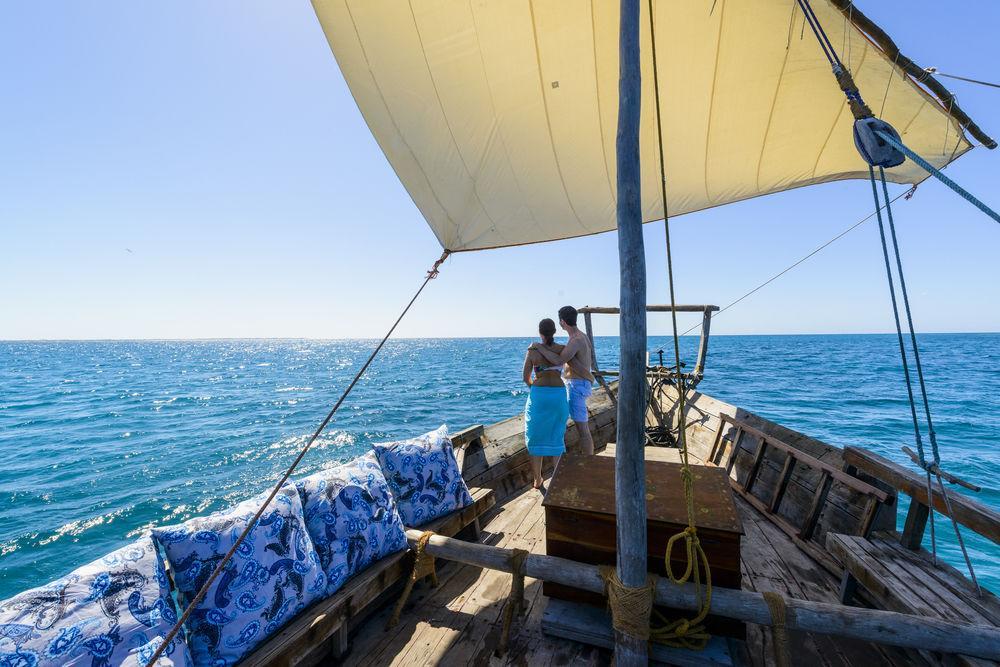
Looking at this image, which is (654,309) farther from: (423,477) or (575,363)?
(423,477)

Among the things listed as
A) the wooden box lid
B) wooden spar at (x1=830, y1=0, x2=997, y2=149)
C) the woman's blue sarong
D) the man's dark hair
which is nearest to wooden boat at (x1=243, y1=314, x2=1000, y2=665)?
the wooden box lid

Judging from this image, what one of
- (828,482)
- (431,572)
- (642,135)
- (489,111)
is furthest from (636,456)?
(642,135)

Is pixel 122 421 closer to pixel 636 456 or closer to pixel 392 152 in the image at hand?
pixel 392 152

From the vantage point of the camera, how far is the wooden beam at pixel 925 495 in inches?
86.0

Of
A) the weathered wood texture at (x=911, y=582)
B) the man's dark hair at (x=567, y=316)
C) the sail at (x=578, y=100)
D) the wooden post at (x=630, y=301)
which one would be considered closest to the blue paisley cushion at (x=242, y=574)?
the wooden post at (x=630, y=301)

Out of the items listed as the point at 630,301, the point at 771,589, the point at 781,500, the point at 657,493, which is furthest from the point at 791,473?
the point at 630,301

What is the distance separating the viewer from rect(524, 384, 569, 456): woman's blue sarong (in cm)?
424

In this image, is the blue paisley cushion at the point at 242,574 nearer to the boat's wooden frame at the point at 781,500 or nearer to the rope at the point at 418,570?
the boat's wooden frame at the point at 781,500

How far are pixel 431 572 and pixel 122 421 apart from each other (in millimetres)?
22928

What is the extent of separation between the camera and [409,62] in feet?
11.4

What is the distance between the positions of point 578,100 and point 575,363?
264 cm

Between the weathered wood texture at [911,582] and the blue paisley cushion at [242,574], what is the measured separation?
129 inches

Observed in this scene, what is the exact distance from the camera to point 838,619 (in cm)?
195

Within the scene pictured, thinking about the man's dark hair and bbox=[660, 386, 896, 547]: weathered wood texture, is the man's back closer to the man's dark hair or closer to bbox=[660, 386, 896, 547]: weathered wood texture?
the man's dark hair
